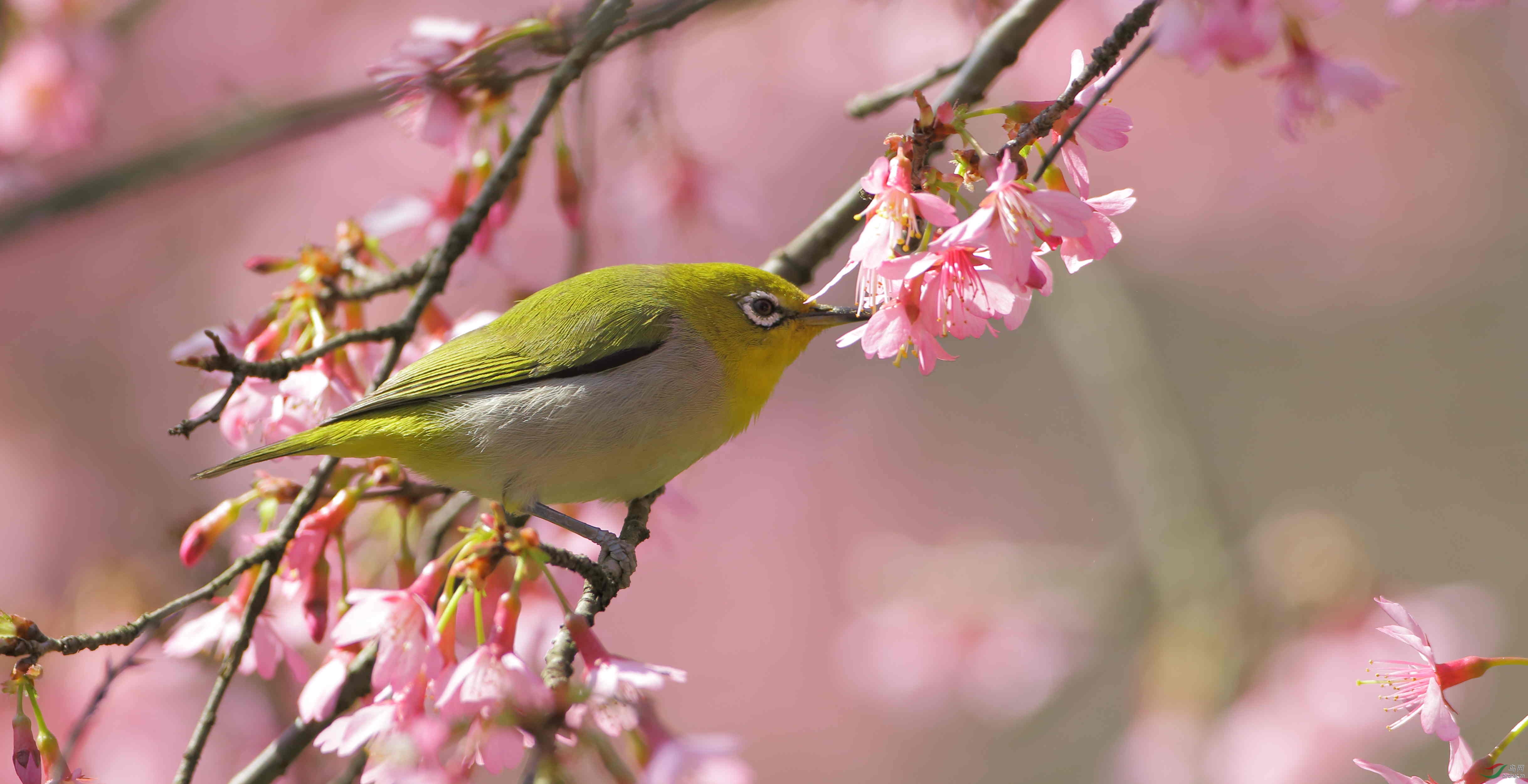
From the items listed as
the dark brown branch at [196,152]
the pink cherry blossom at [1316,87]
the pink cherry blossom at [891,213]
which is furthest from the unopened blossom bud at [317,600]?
the pink cherry blossom at [1316,87]

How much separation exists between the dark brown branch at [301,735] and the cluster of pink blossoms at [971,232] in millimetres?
1663

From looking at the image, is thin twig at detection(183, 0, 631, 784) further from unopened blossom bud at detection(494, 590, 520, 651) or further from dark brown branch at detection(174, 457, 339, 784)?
unopened blossom bud at detection(494, 590, 520, 651)

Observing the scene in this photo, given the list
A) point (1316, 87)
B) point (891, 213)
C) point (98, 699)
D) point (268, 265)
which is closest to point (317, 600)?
point (98, 699)

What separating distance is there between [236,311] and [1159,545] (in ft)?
19.9

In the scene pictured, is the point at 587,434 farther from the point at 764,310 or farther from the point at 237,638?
the point at 237,638

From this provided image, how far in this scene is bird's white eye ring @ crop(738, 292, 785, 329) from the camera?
3.45 metres

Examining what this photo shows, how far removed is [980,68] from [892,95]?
377mm

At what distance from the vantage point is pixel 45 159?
5102mm

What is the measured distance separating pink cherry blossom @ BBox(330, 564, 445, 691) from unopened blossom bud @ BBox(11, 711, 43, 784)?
62 cm

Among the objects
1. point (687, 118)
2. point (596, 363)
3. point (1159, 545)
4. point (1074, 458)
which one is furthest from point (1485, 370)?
point (596, 363)

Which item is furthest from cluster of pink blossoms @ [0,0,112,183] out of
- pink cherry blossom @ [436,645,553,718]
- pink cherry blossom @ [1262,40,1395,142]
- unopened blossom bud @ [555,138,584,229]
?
pink cherry blossom @ [1262,40,1395,142]

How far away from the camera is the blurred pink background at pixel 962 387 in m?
5.88

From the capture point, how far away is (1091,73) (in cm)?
196

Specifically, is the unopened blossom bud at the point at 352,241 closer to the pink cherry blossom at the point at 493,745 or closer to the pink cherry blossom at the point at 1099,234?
the pink cherry blossom at the point at 493,745
